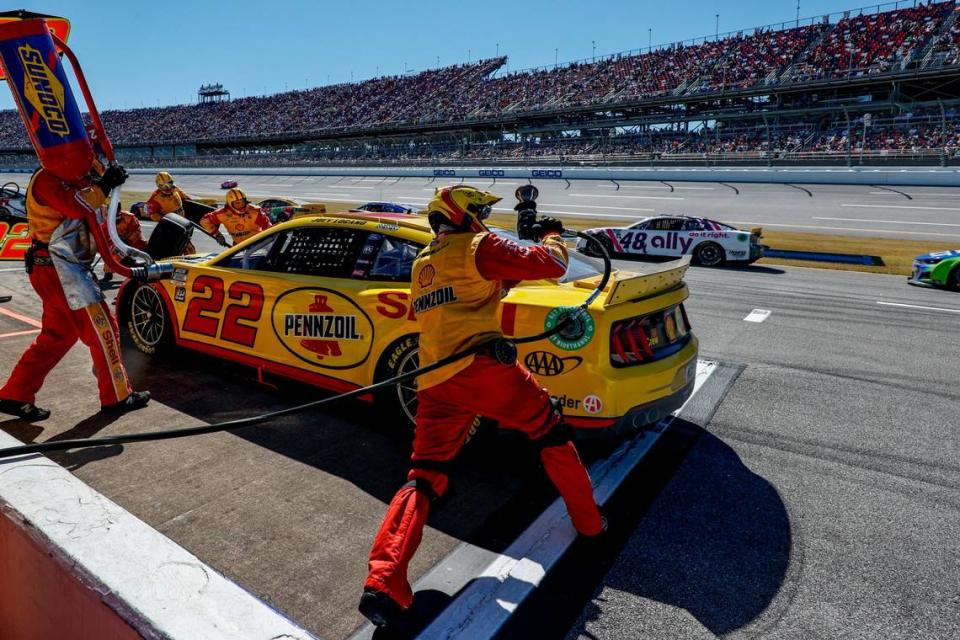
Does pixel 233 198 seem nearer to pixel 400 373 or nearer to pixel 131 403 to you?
pixel 131 403

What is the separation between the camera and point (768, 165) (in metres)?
31.0

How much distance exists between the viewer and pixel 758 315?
8.67 m

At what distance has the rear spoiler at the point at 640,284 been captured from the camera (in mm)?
3646

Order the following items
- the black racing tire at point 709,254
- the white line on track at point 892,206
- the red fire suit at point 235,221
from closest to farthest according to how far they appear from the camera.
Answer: the red fire suit at point 235,221 → the black racing tire at point 709,254 → the white line on track at point 892,206

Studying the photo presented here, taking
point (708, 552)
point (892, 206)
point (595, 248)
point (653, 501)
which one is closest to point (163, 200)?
point (595, 248)

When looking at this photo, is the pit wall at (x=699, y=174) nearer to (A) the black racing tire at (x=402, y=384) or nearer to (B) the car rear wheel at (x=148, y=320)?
(A) the black racing tire at (x=402, y=384)

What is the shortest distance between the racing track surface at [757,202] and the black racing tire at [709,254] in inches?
285

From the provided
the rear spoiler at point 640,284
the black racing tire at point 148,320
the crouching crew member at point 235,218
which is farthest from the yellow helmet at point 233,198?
the rear spoiler at point 640,284

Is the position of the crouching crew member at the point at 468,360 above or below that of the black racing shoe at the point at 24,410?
above

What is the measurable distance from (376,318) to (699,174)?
3092cm

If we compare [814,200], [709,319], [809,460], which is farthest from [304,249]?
[814,200]

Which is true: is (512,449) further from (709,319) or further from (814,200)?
(814,200)

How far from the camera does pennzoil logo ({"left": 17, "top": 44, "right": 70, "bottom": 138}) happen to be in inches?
171

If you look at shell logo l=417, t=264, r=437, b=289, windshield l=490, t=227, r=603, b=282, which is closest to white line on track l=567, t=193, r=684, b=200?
windshield l=490, t=227, r=603, b=282
